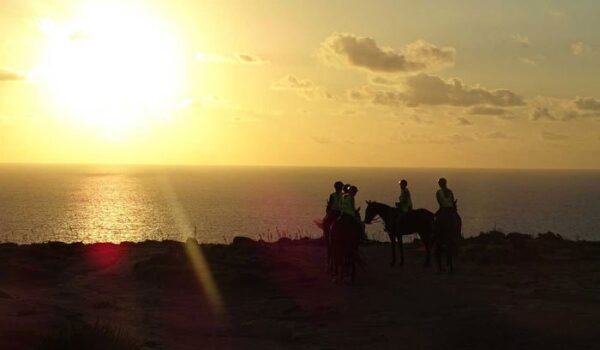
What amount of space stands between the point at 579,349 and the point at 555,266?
41.9 ft

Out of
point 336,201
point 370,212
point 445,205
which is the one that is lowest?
point 370,212

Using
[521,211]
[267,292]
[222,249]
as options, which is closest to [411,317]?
[267,292]

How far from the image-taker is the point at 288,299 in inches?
736

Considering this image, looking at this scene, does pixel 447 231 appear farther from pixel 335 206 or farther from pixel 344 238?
pixel 344 238

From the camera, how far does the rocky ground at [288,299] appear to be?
521 inches

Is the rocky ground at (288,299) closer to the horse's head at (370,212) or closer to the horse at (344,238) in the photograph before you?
the horse at (344,238)

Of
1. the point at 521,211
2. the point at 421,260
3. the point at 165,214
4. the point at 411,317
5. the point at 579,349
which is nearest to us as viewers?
the point at 579,349

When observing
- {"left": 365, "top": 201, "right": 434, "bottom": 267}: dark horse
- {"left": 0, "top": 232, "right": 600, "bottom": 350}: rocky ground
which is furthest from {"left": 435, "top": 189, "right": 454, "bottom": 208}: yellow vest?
{"left": 0, "top": 232, "right": 600, "bottom": 350}: rocky ground

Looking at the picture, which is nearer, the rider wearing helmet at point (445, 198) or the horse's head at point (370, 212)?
the rider wearing helmet at point (445, 198)

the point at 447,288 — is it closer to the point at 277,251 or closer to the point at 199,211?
the point at 277,251

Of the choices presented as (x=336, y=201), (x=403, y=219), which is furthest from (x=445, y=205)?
(x=336, y=201)

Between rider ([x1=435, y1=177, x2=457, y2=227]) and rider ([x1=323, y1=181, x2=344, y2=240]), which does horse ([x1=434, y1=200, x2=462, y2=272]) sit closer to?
rider ([x1=435, y1=177, x2=457, y2=227])

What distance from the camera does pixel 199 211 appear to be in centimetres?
13225

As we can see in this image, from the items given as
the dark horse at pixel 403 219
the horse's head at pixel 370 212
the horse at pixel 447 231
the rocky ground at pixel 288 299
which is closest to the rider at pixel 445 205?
the horse at pixel 447 231
